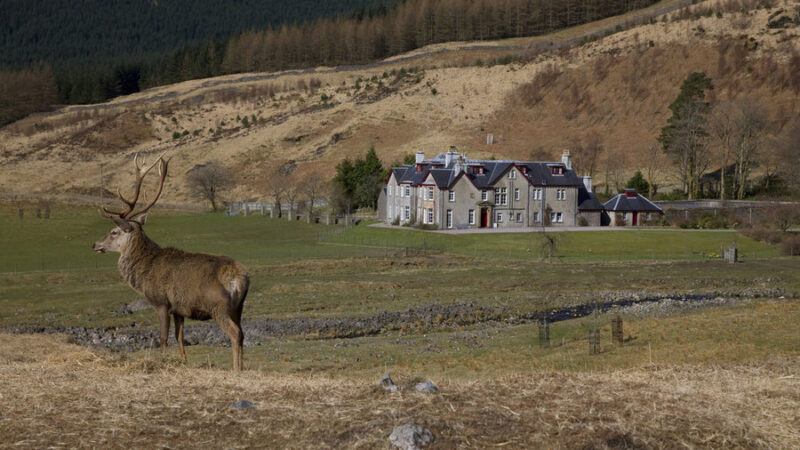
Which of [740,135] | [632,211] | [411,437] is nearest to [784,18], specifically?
[740,135]

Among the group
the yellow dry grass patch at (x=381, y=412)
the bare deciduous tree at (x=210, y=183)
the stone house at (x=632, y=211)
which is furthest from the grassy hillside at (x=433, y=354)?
the bare deciduous tree at (x=210, y=183)

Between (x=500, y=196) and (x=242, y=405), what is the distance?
7147 cm

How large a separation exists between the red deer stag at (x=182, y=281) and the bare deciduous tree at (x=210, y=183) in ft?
326

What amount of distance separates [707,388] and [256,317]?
26830 millimetres

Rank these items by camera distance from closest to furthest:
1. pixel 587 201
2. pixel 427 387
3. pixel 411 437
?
pixel 411 437, pixel 427 387, pixel 587 201

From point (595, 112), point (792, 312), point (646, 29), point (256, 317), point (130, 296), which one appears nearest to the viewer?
point (792, 312)

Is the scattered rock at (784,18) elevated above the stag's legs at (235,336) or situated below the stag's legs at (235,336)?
above

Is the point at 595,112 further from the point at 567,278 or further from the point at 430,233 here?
the point at 567,278

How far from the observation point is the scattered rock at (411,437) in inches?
400

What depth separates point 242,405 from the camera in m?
11.7

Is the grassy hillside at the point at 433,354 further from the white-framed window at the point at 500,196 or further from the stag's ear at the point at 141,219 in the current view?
the white-framed window at the point at 500,196

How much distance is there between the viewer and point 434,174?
80.8m

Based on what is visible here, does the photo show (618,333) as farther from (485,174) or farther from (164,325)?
(485,174)

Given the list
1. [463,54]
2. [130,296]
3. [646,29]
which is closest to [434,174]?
[130,296]
